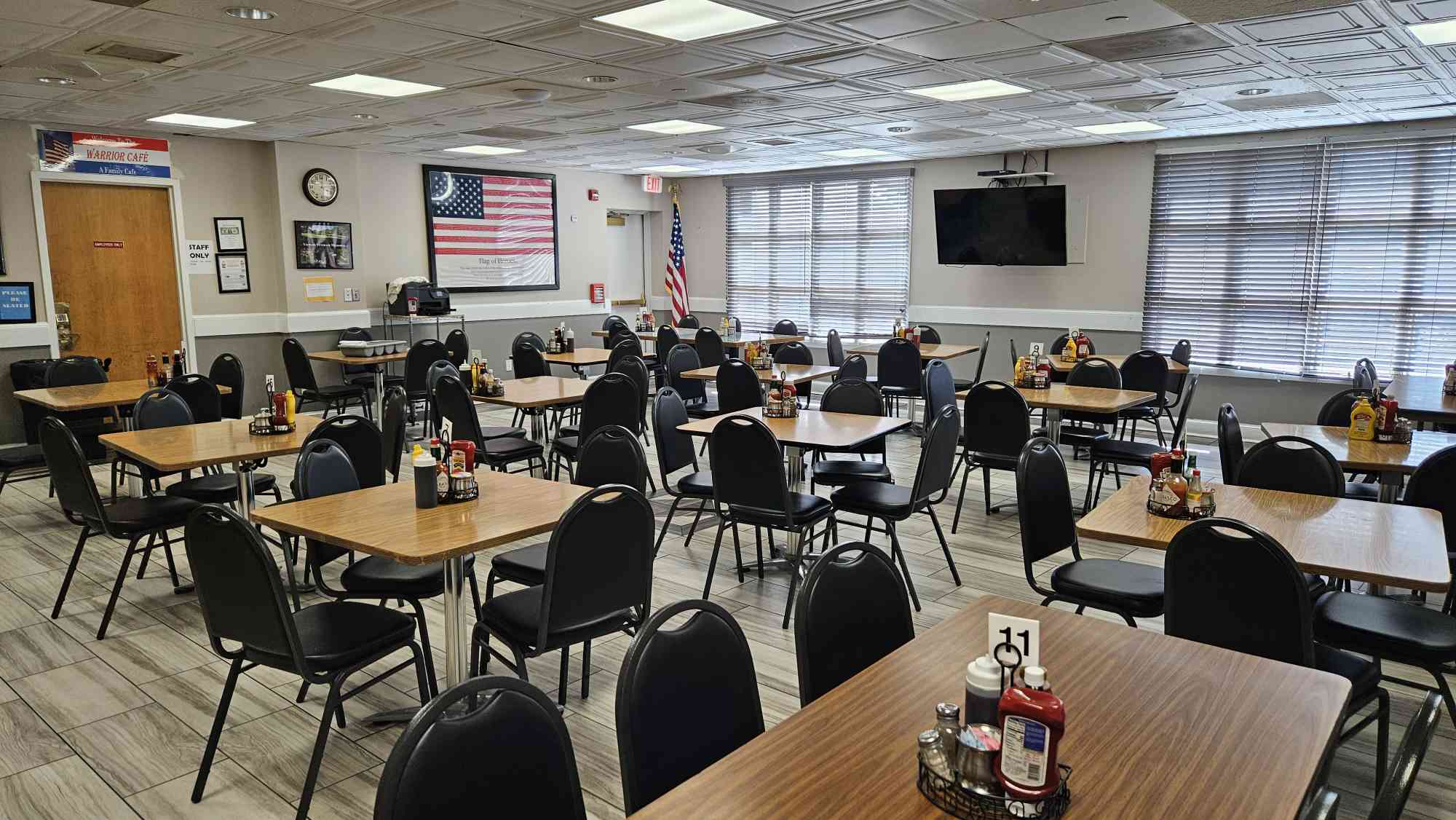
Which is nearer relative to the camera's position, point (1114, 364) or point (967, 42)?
point (967, 42)

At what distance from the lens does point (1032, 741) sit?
1.46 m

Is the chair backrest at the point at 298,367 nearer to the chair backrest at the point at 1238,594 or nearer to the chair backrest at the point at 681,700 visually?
the chair backrest at the point at 681,700

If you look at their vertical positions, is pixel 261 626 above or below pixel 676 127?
below

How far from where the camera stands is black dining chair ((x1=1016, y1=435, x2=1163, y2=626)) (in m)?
3.33

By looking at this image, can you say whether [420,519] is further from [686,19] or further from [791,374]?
[791,374]

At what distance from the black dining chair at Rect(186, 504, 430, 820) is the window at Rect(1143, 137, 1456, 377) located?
8.77 m

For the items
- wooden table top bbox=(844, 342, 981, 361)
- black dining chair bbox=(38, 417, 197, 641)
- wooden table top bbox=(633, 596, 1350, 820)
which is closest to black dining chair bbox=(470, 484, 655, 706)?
wooden table top bbox=(633, 596, 1350, 820)

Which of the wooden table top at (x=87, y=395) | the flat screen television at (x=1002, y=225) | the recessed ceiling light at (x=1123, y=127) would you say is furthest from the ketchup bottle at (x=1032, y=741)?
the flat screen television at (x=1002, y=225)

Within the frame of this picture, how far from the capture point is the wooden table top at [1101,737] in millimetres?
1512

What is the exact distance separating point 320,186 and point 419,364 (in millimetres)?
2722

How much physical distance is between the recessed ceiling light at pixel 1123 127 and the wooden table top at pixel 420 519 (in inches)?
260

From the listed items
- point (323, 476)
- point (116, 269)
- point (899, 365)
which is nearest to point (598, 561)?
point (323, 476)

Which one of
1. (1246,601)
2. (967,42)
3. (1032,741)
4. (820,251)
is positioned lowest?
(1246,601)

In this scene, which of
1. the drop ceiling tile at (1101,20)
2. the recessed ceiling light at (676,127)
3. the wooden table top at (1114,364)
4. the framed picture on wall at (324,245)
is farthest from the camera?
the framed picture on wall at (324,245)
